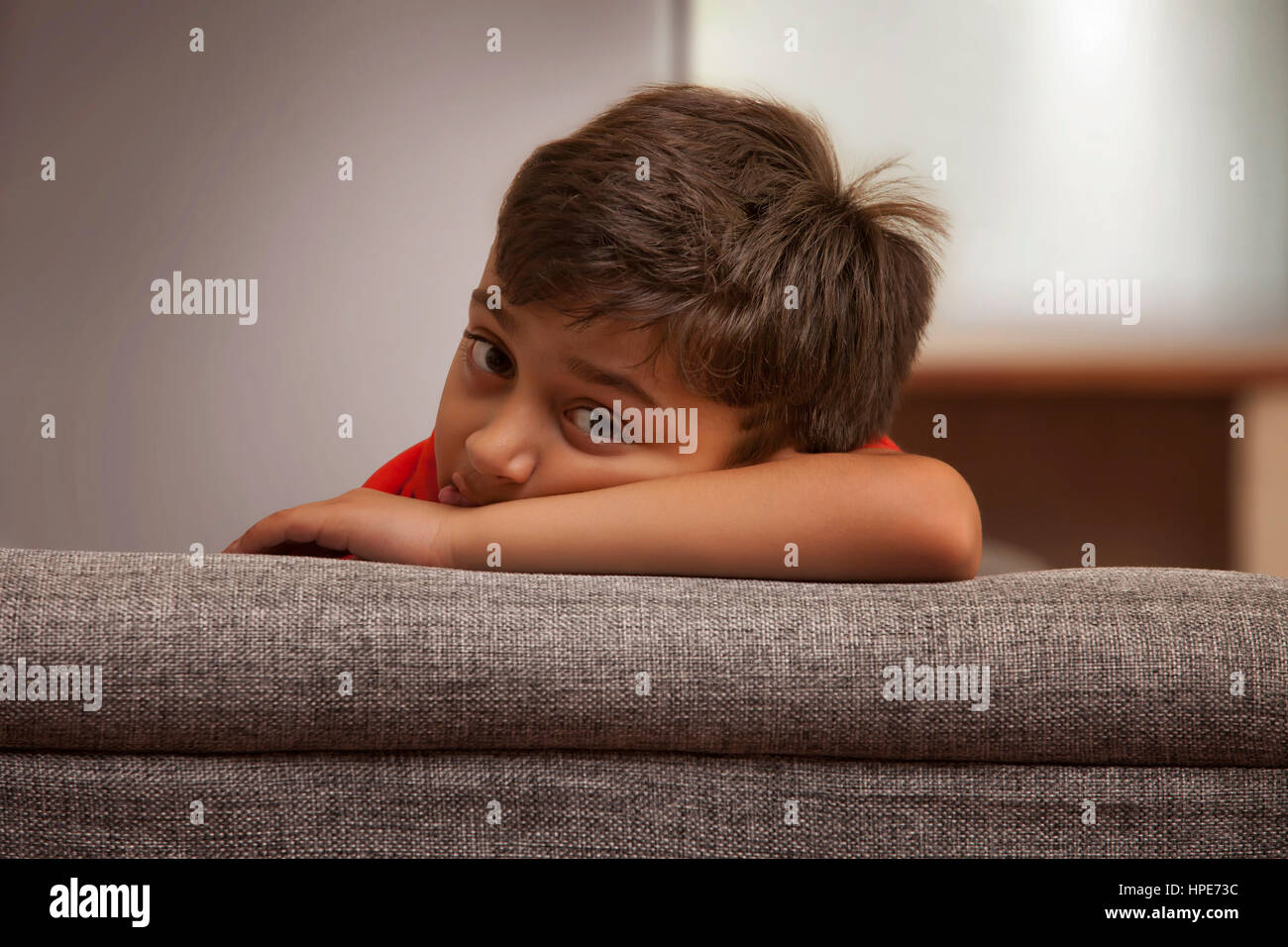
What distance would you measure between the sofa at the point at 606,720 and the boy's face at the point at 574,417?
8.9 inches

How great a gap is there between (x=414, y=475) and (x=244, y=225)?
1.24m

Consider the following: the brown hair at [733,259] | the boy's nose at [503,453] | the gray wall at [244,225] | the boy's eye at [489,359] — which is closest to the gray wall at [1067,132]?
the gray wall at [244,225]

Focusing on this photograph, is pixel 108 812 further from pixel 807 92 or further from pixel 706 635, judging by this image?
pixel 807 92

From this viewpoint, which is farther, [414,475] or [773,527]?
[414,475]

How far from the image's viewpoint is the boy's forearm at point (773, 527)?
2.08 ft

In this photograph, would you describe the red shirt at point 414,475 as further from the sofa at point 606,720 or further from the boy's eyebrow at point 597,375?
the sofa at point 606,720

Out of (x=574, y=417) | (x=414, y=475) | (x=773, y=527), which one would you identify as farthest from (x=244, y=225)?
(x=773, y=527)

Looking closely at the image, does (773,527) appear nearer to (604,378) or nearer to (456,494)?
(604,378)

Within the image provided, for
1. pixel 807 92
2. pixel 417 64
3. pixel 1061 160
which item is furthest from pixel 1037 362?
pixel 417 64

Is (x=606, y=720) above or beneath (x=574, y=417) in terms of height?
beneath

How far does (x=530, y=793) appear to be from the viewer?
54 cm

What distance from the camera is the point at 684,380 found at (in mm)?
802

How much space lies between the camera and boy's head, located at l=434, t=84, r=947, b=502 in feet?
2.60

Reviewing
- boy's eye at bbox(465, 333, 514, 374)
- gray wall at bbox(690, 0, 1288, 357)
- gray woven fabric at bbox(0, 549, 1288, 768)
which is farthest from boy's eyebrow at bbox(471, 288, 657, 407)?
gray wall at bbox(690, 0, 1288, 357)
